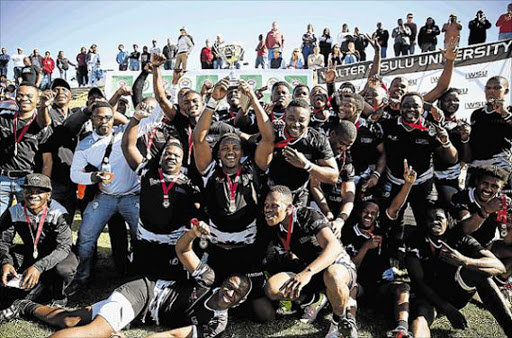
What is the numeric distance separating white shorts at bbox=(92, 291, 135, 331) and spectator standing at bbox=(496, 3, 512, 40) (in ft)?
41.1

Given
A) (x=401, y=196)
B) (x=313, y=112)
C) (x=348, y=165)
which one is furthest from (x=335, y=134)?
(x=401, y=196)

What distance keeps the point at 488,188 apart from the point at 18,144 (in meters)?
5.94

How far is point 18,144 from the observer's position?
5125mm

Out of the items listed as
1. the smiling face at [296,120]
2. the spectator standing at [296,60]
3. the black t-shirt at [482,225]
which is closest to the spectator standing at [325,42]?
the spectator standing at [296,60]

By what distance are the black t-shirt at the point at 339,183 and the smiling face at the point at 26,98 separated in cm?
413

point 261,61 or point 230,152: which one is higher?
point 261,61

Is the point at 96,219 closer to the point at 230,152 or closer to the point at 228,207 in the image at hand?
the point at 228,207

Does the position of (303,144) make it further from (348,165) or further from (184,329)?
(184,329)

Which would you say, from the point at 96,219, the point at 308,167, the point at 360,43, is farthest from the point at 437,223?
the point at 360,43

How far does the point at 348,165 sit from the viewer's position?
199 inches

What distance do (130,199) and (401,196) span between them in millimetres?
3555

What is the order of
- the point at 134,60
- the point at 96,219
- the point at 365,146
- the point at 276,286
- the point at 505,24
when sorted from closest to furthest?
the point at 276,286 < the point at 96,219 < the point at 365,146 < the point at 505,24 < the point at 134,60

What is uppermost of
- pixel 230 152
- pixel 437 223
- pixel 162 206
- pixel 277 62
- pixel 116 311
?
pixel 277 62

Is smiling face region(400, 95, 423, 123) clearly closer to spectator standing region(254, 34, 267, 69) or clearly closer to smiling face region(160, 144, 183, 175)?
smiling face region(160, 144, 183, 175)
